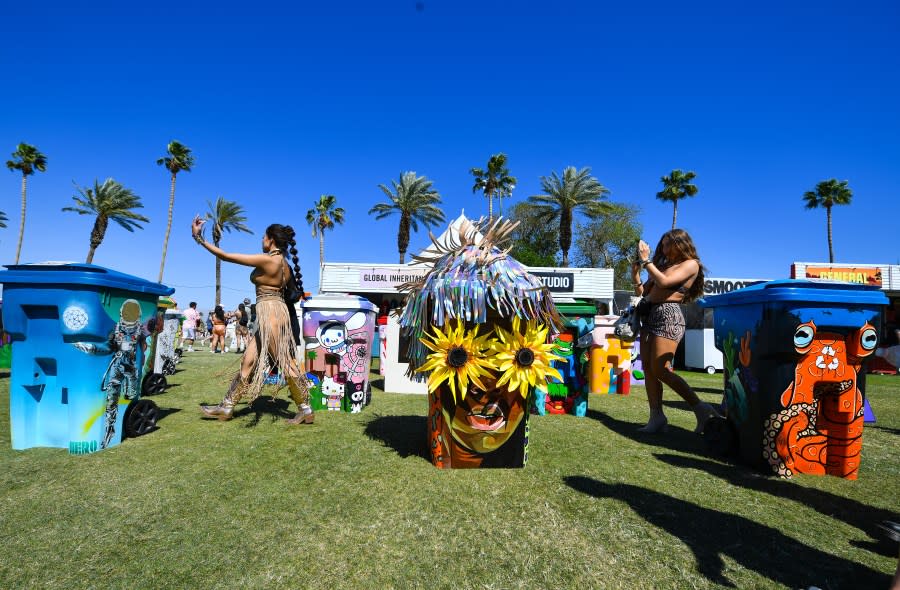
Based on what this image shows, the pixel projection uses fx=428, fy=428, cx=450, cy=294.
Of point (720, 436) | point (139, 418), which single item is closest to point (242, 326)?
point (139, 418)

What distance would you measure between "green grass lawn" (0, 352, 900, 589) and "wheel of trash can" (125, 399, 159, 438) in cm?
11

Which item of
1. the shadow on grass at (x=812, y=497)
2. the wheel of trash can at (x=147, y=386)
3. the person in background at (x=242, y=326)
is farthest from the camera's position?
the person in background at (x=242, y=326)

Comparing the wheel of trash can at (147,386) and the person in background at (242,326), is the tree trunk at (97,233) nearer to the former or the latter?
the person in background at (242,326)

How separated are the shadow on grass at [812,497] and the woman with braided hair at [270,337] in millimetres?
3446

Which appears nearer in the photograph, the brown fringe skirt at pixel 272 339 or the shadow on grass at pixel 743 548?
the shadow on grass at pixel 743 548

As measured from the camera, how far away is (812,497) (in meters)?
2.63

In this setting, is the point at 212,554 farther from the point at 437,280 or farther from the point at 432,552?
the point at 437,280

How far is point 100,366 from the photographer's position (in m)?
3.29

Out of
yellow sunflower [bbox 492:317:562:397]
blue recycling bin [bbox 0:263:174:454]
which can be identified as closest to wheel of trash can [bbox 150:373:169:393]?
blue recycling bin [bbox 0:263:174:454]

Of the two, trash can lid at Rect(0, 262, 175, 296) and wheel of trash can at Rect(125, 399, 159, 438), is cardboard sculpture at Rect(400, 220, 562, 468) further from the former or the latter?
wheel of trash can at Rect(125, 399, 159, 438)

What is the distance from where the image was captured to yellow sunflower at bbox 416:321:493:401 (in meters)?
2.89

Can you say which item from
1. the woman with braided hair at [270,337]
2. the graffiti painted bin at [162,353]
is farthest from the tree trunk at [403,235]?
the woman with braided hair at [270,337]

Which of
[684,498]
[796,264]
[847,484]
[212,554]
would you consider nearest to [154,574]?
[212,554]

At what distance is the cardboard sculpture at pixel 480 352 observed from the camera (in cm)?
291
